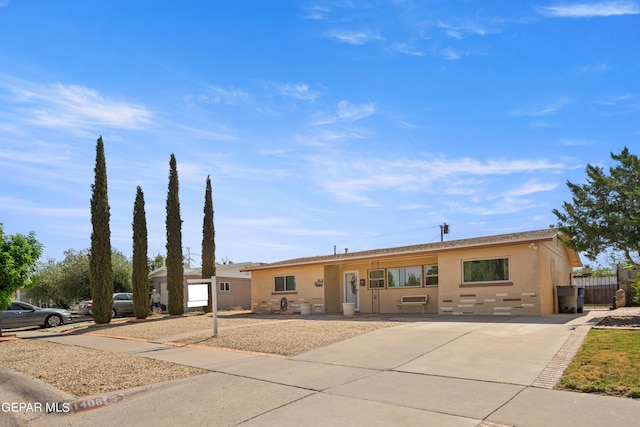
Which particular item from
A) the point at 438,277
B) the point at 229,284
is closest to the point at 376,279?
the point at 438,277

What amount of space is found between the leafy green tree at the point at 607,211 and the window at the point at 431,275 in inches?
213

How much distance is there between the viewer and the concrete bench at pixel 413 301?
19703 mm

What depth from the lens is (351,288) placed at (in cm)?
2328

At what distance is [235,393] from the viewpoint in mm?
7418

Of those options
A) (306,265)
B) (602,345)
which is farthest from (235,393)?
(306,265)

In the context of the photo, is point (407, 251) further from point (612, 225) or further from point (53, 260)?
point (53, 260)

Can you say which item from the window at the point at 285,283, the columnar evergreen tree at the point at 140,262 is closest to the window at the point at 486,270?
the window at the point at 285,283

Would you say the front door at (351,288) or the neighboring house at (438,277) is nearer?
the neighboring house at (438,277)

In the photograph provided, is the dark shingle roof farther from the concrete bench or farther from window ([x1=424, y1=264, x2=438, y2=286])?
the concrete bench

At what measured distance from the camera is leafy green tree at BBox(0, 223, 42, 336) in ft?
50.9

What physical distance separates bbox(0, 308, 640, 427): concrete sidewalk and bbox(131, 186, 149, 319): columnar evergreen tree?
1332 cm

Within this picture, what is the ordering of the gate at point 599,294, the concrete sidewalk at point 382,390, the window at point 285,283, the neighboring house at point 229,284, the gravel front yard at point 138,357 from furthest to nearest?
the neighboring house at point 229,284 < the gate at point 599,294 < the window at point 285,283 < the gravel front yard at point 138,357 < the concrete sidewalk at point 382,390

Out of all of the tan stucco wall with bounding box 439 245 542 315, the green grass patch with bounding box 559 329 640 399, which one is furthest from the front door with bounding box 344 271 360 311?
the green grass patch with bounding box 559 329 640 399

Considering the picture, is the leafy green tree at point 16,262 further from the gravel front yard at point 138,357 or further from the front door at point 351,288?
the front door at point 351,288
